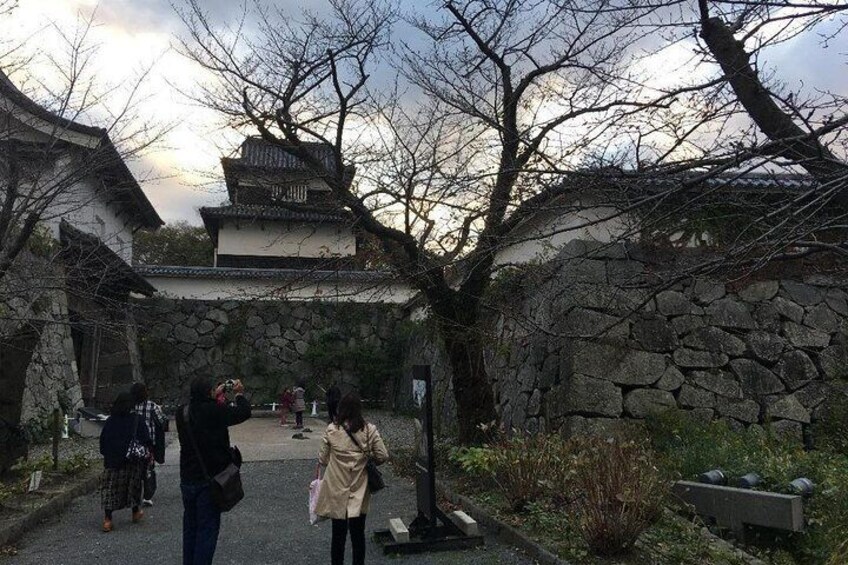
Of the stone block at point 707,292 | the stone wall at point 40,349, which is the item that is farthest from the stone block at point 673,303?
the stone wall at point 40,349

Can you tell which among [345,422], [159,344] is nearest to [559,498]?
[345,422]

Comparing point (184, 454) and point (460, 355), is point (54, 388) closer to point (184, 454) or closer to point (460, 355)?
point (460, 355)

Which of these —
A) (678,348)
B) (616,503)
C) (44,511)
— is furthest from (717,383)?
(44,511)

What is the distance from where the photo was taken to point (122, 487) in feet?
23.5

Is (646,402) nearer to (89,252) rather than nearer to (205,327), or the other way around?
(89,252)

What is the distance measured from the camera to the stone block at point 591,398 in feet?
30.1

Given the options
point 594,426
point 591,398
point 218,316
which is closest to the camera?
point 594,426

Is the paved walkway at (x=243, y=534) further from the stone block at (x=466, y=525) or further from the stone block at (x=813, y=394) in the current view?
the stone block at (x=813, y=394)

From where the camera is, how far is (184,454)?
16.5ft

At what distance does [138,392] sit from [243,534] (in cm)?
187

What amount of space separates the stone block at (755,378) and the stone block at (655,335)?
99 centimetres

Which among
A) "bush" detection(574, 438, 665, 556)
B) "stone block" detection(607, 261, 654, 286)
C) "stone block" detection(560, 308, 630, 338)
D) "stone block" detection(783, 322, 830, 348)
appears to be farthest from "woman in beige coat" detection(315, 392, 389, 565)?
"stone block" detection(783, 322, 830, 348)

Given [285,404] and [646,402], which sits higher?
[646,402]

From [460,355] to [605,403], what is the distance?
2.03 meters
